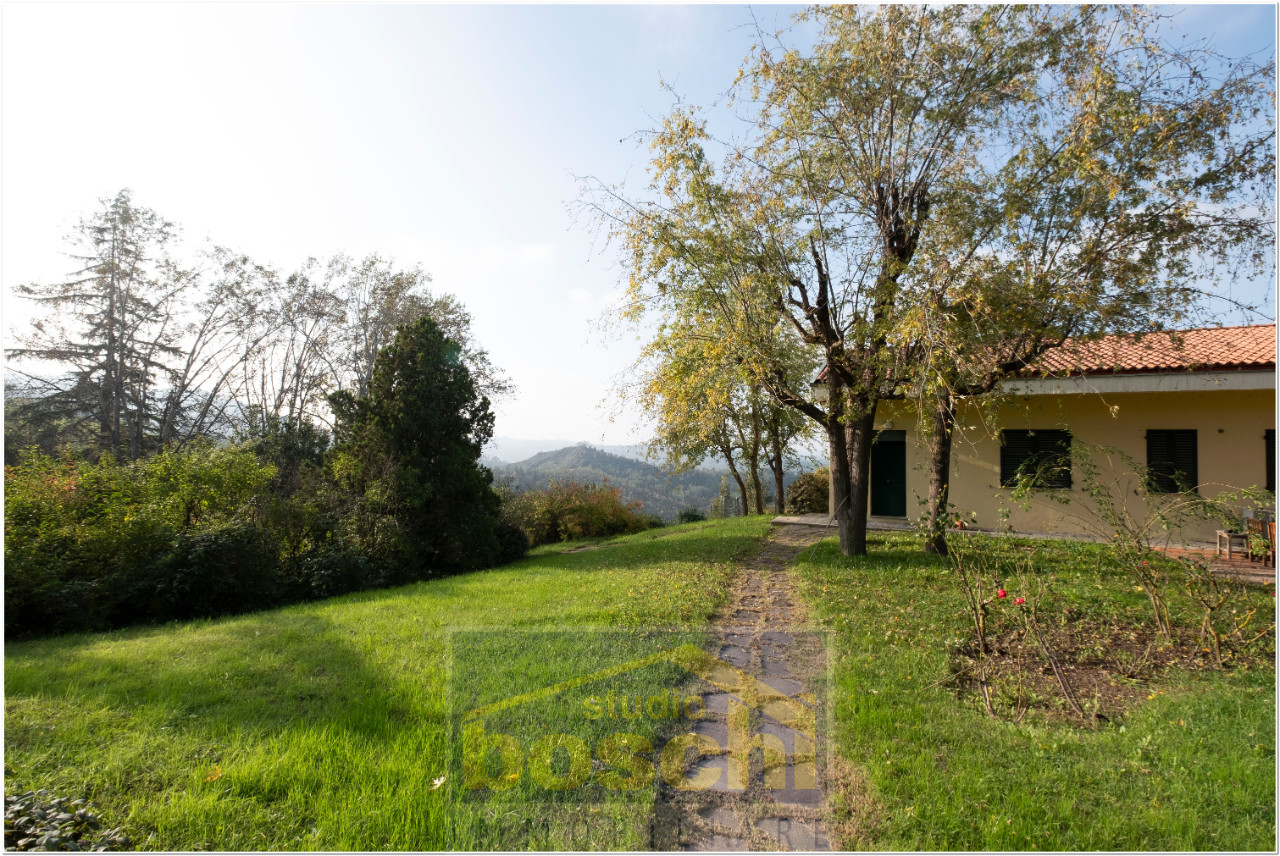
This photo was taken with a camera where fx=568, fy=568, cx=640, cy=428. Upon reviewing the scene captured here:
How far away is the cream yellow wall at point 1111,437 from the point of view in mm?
10414

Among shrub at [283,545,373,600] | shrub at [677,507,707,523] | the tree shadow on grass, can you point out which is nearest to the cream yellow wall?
the tree shadow on grass

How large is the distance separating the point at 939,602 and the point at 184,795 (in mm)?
6464

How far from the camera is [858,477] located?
883 cm

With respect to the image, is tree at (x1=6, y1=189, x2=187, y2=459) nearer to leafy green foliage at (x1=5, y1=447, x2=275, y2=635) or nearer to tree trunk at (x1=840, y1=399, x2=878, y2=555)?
leafy green foliage at (x1=5, y1=447, x2=275, y2=635)

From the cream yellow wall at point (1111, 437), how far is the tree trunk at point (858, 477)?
1.10 metres

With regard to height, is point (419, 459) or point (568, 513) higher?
point (419, 459)

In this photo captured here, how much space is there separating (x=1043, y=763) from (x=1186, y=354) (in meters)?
10.1

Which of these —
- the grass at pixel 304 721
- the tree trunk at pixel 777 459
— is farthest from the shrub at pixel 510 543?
the tree trunk at pixel 777 459

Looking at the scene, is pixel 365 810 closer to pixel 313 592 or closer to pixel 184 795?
pixel 184 795

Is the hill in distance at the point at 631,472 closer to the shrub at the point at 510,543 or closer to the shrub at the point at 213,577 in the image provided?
the shrub at the point at 510,543

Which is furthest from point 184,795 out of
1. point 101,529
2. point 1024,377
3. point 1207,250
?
point 1024,377

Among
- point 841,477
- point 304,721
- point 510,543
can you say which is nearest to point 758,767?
point 304,721

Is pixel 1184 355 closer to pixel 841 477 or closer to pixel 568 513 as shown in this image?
pixel 841 477

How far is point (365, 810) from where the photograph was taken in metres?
2.59
